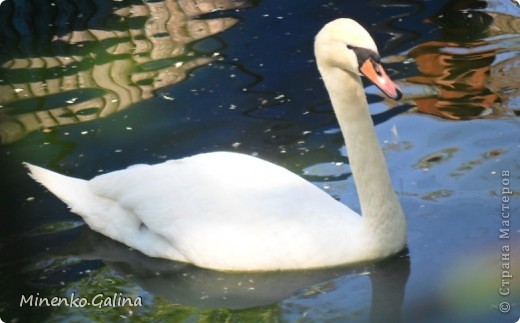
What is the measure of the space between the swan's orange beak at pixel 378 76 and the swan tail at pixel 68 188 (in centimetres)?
167

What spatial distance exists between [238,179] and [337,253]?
2.03 ft

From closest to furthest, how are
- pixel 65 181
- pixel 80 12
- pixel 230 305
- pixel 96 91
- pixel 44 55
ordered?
pixel 230 305 → pixel 65 181 → pixel 96 91 → pixel 44 55 → pixel 80 12

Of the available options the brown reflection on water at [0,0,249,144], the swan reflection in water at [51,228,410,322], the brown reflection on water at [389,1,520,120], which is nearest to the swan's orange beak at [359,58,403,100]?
the swan reflection in water at [51,228,410,322]

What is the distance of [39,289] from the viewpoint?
544 centimetres

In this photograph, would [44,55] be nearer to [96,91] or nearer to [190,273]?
[96,91]

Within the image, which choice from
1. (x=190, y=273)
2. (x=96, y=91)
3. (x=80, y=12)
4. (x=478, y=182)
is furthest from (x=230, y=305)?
(x=80, y=12)

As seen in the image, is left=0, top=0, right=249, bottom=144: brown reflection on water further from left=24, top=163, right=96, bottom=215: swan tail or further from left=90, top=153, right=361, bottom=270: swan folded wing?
left=90, top=153, right=361, bottom=270: swan folded wing

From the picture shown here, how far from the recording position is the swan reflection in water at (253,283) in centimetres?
519

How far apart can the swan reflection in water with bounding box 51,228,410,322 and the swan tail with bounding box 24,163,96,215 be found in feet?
1.33

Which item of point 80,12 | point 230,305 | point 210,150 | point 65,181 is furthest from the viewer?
point 80,12

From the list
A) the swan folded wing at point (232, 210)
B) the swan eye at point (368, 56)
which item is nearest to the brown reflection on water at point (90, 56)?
the swan folded wing at point (232, 210)

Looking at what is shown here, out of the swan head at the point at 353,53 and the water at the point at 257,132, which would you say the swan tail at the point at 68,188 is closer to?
the water at the point at 257,132

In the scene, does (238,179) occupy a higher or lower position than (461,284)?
higher

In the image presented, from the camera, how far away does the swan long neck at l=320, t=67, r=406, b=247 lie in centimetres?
518
